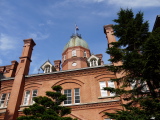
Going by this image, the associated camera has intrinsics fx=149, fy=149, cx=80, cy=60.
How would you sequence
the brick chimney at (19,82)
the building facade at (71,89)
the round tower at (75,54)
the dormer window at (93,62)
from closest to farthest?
the building facade at (71,89) < the brick chimney at (19,82) < the dormer window at (93,62) < the round tower at (75,54)

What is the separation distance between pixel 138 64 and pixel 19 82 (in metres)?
14.0

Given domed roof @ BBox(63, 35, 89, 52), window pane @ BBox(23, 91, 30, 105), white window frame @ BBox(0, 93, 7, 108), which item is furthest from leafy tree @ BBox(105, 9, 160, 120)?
domed roof @ BBox(63, 35, 89, 52)

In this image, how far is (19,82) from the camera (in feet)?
58.0

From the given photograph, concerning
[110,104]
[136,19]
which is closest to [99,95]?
[110,104]

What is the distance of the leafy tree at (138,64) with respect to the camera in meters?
8.47

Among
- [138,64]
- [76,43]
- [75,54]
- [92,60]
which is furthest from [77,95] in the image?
[76,43]

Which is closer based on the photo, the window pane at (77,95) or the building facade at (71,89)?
the building facade at (71,89)

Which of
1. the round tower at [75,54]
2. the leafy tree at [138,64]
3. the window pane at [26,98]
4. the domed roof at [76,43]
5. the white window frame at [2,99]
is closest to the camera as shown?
the leafy tree at [138,64]

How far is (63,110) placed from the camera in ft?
34.9

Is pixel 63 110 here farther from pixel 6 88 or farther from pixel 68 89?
pixel 6 88

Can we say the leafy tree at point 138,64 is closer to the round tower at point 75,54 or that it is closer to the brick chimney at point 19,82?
the brick chimney at point 19,82

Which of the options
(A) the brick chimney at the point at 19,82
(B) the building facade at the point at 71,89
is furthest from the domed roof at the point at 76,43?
(B) the building facade at the point at 71,89

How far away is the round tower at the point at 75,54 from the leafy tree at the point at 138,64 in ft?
51.7

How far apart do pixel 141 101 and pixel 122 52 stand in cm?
357
